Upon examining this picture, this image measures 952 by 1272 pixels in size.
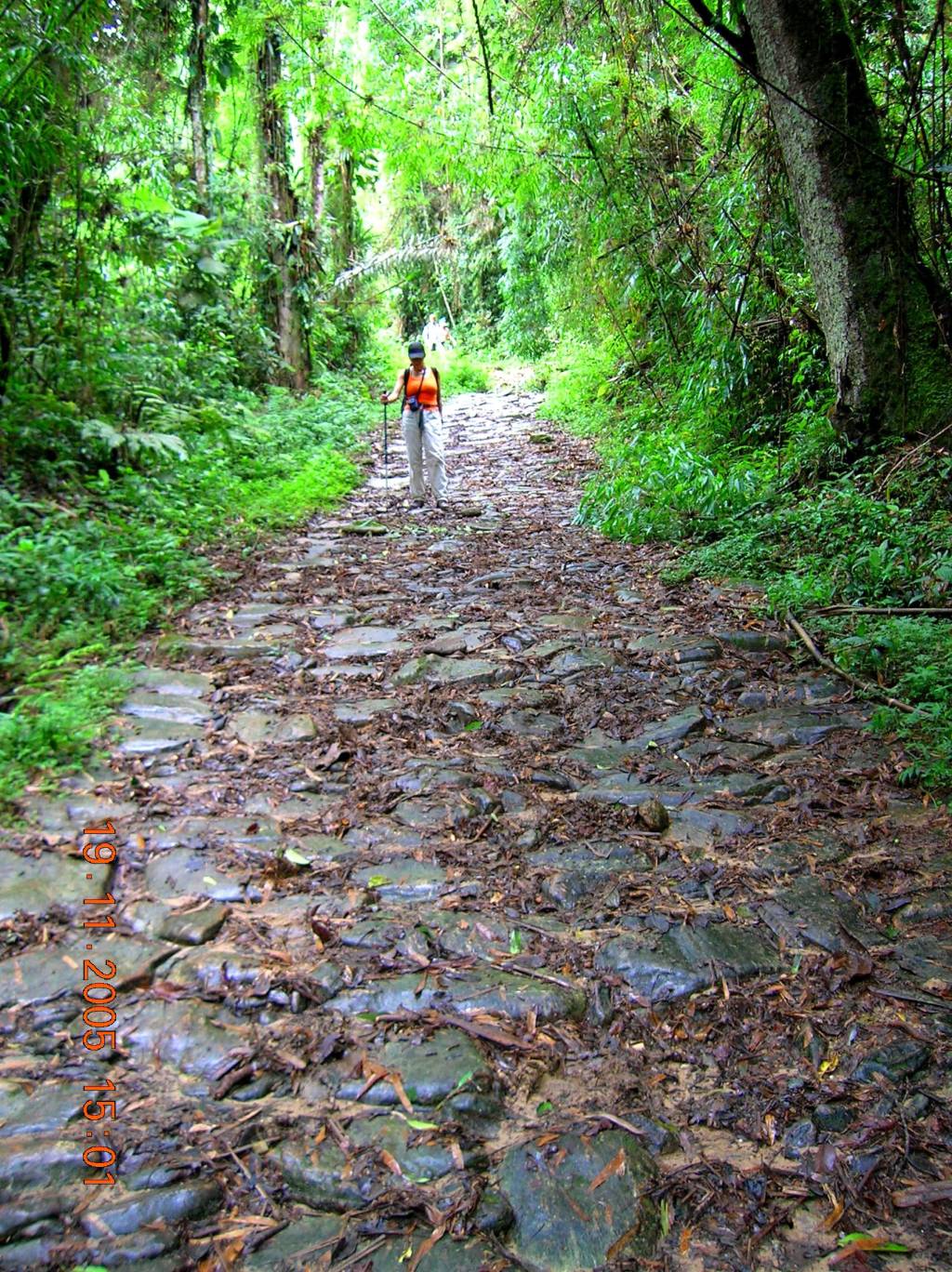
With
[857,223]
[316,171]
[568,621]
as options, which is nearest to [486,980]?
[568,621]

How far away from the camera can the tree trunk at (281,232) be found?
42.7 feet

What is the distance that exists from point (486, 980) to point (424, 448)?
26.0 ft

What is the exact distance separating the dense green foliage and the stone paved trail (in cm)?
71

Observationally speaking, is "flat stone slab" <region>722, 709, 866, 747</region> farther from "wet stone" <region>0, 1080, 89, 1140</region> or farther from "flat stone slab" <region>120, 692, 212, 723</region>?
"wet stone" <region>0, 1080, 89, 1140</region>

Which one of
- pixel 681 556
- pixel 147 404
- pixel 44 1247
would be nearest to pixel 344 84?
pixel 147 404

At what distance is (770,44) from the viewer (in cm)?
605

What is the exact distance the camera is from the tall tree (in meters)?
5.79

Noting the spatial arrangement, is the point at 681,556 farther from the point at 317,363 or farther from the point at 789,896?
the point at 317,363

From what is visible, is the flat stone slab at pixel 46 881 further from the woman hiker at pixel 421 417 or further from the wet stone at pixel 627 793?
the woman hiker at pixel 421 417

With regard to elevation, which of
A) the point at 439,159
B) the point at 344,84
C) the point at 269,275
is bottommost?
the point at 269,275

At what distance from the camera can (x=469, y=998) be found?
8.00ft

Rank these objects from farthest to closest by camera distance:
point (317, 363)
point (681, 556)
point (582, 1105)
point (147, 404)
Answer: point (317, 363) < point (147, 404) < point (681, 556) < point (582, 1105)

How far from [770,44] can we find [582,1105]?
22.2ft

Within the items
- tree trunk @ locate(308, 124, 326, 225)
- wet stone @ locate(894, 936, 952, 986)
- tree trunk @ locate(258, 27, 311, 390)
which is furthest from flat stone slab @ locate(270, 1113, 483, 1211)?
tree trunk @ locate(308, 124, 326, 225)
